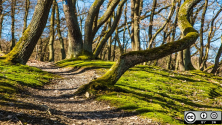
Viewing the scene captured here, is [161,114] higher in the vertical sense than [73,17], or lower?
lower

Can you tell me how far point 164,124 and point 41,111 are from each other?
11.1 ft

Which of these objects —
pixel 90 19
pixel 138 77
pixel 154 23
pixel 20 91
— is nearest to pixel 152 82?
pixel 138 77

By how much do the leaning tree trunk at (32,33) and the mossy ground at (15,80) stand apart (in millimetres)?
584

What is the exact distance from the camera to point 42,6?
1039 centimetres

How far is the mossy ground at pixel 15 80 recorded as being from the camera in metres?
6.55

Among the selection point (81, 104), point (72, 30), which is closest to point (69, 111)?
point (81, 104)

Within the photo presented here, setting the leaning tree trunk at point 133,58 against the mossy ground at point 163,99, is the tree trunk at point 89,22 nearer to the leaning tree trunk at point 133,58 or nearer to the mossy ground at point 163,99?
the mossy ground at point 163,99

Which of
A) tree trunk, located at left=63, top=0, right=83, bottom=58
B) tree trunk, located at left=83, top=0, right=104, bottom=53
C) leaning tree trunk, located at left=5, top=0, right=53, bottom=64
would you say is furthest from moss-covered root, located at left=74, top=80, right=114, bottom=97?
tree trunk, located at left=83, top=0, right=104, bottom=53

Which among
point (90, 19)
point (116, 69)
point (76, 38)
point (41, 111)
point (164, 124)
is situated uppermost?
point (90, 19)

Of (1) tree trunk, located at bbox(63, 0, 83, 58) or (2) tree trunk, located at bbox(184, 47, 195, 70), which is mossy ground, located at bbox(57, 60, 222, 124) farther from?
(1) tree trunk, located at bbox(63, 0, 83, 58)

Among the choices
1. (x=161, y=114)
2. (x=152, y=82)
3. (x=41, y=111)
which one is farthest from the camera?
(x=152, y=82)

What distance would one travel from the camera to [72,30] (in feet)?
56.7

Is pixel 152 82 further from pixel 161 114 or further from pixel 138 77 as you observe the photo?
pixel 161 114

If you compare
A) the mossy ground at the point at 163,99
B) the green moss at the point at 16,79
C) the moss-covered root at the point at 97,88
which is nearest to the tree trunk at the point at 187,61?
the mossy ground at the point at 163,99
